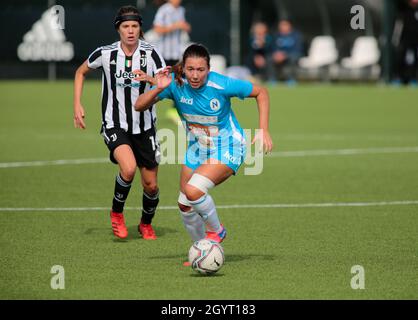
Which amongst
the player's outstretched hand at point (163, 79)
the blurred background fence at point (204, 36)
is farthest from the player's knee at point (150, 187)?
the blurred background fence at point (204, 36)

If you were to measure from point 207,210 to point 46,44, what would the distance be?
82.1 feet

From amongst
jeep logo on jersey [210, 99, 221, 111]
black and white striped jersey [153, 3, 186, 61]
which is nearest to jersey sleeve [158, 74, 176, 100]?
jeep logo on jersey [210, 99, 221, 111]

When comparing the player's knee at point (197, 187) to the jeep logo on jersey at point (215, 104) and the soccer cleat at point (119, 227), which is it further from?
the soccer cleat at point (119, 227)

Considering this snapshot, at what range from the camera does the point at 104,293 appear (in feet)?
24.4

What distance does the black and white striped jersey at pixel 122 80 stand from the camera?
9891 mm

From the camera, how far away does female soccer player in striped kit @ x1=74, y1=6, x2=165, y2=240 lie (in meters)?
9.81

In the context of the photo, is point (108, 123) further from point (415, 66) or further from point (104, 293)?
point (415, 66)

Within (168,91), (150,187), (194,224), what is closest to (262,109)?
(168,91)

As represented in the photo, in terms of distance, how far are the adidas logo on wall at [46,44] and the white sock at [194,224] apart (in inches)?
955

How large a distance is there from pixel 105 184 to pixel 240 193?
1.76 m

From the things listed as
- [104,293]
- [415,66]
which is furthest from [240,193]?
[415,66]

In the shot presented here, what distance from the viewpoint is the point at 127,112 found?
A: 9.92 metres
